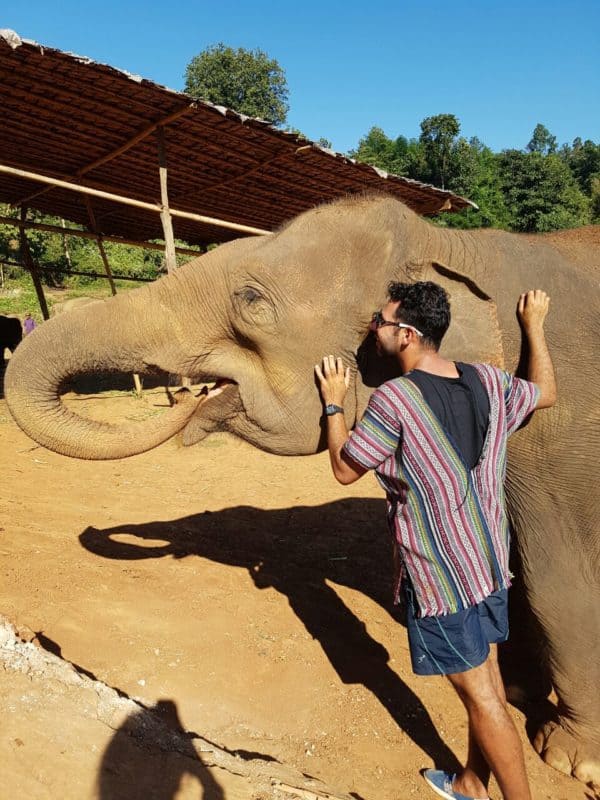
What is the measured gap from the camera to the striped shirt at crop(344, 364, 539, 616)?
1939 mm

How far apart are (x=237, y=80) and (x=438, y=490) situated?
5575 cm

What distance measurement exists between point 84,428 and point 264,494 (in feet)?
13.0

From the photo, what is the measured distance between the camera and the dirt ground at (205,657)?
6.54 feet

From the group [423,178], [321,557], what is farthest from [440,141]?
[321,557]

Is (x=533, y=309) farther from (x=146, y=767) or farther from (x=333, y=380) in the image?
(x=146, y=767)

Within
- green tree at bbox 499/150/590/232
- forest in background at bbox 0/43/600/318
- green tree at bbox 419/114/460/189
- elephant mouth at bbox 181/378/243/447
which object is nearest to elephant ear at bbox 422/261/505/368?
elephant mouth at bbox 181/378/243/447

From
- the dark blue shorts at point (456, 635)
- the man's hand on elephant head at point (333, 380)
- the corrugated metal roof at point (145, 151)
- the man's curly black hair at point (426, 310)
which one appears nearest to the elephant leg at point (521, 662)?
the dark blue shorts at point (456, 635)

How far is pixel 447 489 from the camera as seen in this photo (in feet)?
6.43

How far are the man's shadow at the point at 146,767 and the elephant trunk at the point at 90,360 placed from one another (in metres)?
1.18

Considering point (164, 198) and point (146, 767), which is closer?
point (146, 767)

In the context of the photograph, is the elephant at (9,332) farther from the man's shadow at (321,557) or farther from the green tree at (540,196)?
the green tree at (540,196)

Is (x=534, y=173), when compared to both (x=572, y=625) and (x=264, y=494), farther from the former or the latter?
(x=572, y=625)

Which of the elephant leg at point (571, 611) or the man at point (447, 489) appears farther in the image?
the elephant leg at point (571, 611)

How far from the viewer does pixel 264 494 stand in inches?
257
